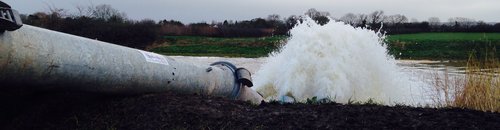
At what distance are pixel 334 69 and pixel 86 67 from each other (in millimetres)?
6985

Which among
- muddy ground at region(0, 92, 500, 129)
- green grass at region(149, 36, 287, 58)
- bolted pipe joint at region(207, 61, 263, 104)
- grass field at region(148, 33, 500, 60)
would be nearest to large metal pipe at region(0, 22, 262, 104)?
muddy ground at region(0, 92, 500, 129)

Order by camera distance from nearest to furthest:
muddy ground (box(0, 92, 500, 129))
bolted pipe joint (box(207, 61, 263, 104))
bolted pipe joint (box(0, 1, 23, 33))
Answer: bolted pipe joint (box(0, 1, 23, 33))
muddy ground (box(0, 92, 500, 129))
bolted pipe joint (box(207, 61, 263, 104))

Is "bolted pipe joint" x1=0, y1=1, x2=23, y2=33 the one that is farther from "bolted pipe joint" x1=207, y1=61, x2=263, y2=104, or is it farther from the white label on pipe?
"bolted pipe joint" x1=207, y1=61, x2=263, y2=104

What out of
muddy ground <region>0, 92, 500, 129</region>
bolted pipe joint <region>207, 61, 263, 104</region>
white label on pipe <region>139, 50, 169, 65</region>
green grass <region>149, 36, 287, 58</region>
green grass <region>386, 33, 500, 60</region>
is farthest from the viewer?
green grass <region>149, 36, 287, 58</region>

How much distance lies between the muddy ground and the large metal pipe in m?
0.22

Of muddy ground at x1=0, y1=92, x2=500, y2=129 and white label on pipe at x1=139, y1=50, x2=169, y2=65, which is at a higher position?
white label on pipe at x1=139, y1=50, x2=169, y2=65

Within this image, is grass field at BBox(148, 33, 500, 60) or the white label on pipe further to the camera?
grass field at BBox(148, 33, 500, 60)

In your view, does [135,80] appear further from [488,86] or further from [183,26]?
[183,26]

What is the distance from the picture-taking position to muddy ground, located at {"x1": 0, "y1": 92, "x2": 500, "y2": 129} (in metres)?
4.27

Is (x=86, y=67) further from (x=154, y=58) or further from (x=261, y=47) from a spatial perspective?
(x=261, y=47)

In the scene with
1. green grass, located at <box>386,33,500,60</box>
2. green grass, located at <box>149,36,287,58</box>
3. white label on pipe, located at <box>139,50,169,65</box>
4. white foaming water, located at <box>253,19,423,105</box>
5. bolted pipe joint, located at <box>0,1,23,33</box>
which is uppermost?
bolted pipe joint, located at <box>0,1,23,33</box>

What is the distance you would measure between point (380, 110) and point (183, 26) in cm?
6244

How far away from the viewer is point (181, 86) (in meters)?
5.80

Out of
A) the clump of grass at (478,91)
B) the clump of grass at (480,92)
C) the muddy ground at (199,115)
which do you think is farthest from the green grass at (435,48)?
the muddy ground at (199,115)
